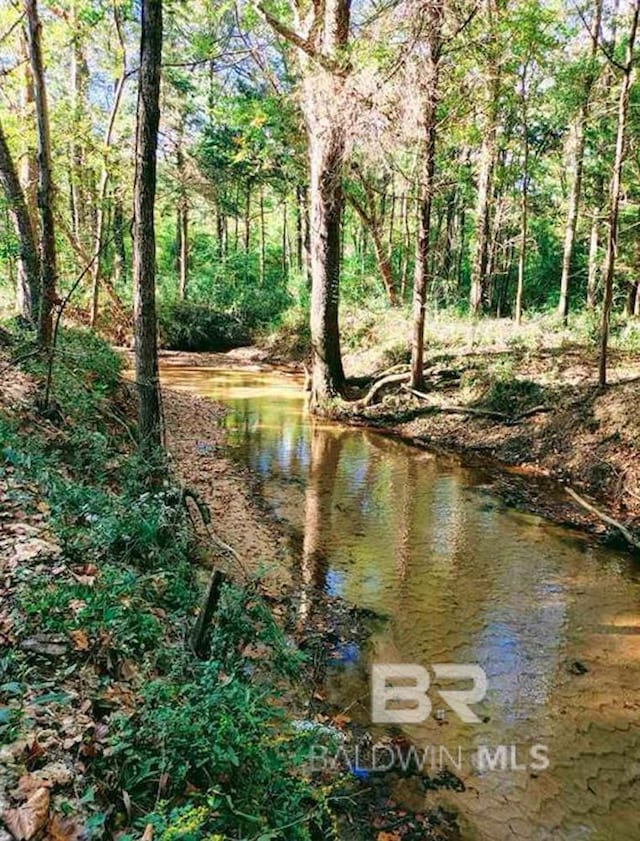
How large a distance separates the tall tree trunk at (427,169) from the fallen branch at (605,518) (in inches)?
194

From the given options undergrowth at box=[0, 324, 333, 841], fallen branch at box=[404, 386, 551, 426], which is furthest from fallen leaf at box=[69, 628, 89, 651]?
fallen branch at box=[404, 386, 551, 426]

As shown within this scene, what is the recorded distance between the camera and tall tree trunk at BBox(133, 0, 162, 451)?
5.89 m

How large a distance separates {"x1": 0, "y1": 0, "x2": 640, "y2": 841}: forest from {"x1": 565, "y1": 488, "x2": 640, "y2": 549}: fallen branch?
0.10m

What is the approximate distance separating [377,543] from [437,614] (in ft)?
5.13

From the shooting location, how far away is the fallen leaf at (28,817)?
6.51 ft

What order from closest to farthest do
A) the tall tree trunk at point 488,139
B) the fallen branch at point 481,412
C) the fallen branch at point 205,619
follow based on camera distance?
the fallen branch at point 205,619 → the fallen branch at point 481,412 → the tall tree trunk at point 488,139

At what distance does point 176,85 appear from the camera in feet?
69.7

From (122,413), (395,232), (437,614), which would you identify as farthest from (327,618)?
(395,232)

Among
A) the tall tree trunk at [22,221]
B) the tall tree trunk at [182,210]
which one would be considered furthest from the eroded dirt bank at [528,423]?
the tall tree trunk at [182,210]

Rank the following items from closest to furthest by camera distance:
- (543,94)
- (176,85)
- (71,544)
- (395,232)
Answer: (71,544) → (543,94) → (176,85) → (395,232)

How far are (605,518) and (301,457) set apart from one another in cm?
482

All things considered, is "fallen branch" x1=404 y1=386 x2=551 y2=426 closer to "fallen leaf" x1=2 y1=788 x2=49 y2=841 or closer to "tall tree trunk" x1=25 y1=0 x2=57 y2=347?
"tall tree trunk" x1=25 y1=0 x2=57 y2=347

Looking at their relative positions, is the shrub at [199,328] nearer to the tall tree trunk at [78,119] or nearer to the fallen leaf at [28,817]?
the tall tree trunk at [78,119]

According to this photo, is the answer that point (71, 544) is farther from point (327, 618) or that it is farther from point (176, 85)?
point (176, 85)
